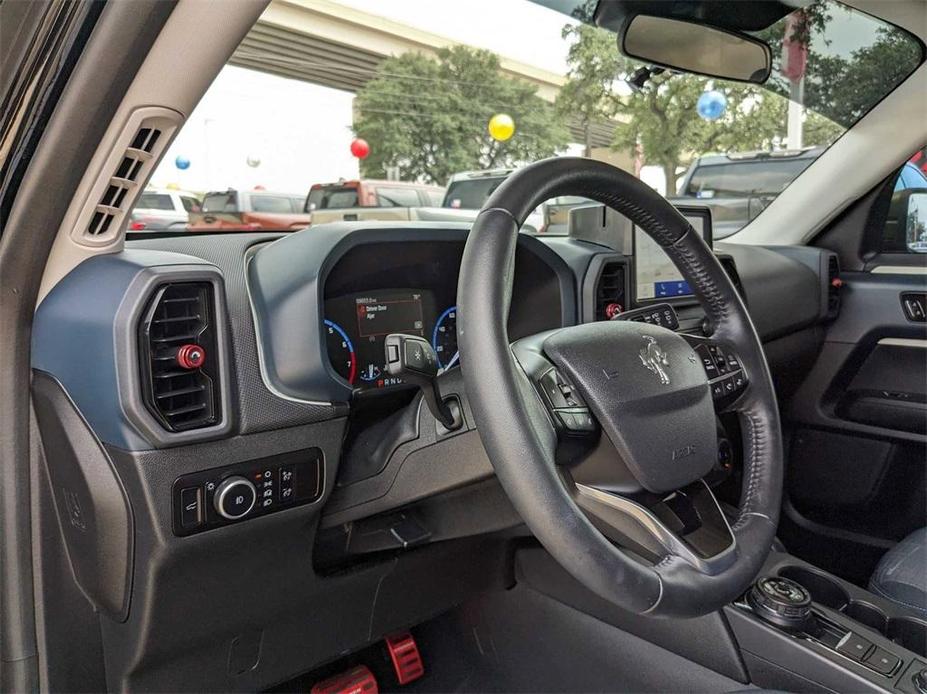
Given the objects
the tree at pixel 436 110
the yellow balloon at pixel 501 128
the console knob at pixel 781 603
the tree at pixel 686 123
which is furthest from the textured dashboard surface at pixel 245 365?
the tree at pixel 436 110

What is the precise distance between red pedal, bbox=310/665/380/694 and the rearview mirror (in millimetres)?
1701

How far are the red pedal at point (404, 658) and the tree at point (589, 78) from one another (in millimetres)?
1548

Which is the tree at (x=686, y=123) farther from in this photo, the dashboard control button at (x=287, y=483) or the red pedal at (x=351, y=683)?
the red pedal at (x=351, y=683)

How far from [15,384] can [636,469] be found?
103cm

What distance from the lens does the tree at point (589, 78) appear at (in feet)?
7.84

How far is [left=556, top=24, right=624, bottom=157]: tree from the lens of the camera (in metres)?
2.39

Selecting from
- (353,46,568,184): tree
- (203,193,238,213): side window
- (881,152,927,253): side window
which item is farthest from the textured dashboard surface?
(353,46,568,184): tree

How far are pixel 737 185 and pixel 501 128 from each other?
2795 mm

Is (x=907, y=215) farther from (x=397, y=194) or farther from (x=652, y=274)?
(x=397, y=194)

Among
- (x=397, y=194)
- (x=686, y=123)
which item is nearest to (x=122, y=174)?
(x=686, y=123)

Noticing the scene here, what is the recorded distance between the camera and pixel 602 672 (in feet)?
5.38

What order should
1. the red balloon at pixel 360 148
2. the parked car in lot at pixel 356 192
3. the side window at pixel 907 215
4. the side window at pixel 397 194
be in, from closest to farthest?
the side window at pixel 907 215
the side window at pixel 397 194
the parked car in lot at pixel 356 192
the red balloon at pixel 360 148

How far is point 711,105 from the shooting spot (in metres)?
2.72

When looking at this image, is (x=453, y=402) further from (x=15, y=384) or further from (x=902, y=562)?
(x=902, y=562)
